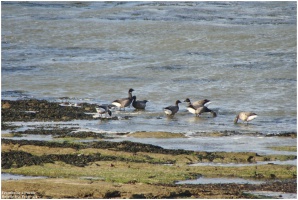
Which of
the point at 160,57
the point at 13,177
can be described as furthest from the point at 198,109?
the point at 160,57

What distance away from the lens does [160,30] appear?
42.0 metres

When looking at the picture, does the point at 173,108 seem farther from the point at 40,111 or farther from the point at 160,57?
the point at 160,57

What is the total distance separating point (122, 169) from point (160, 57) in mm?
21304

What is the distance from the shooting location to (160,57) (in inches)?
1398

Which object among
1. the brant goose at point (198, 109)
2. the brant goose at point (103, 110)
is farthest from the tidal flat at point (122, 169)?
the brant goose at point (198, 109)

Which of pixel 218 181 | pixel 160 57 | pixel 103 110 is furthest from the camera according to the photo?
pixel 160 57

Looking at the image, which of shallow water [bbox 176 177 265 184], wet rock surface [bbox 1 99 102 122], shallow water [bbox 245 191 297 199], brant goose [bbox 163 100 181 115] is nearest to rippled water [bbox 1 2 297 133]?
brant goose [bbox 163 100 181 115]

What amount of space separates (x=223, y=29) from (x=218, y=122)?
790 inches

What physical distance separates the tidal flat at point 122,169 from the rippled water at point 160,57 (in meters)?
3.39

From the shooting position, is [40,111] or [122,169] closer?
[122,169]

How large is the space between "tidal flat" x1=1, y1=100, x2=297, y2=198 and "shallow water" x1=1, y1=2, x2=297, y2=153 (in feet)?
4.06

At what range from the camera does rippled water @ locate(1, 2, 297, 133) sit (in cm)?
2431

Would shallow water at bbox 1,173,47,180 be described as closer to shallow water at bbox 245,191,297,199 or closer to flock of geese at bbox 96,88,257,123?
shallow water at bbox 245,191,297,199

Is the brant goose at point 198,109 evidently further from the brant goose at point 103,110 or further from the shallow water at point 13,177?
the shallow water at point 13,177
